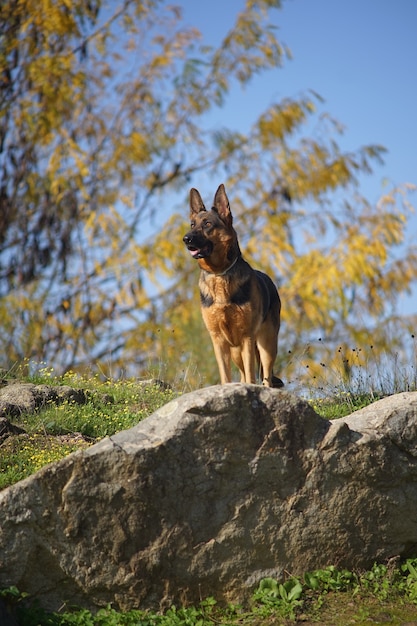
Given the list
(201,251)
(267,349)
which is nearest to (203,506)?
(201,251)

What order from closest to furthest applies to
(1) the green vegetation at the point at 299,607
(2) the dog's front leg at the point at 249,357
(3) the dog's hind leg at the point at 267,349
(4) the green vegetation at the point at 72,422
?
(1) the green vegetation at the point at 299,607
(4) the green vegetation at the point at 72,422
(2) the dog's front leg at the point at 249,357
(3) the dog's hind leg at the point at 267,349

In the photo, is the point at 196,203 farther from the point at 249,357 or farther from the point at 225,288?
the point at 249,357

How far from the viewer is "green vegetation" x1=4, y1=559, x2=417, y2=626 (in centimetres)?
586

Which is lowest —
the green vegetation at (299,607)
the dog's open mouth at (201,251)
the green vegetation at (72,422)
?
the green vegetation at (299,607)

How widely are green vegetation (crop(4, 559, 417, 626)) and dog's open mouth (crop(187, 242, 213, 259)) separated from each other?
9.30 ft

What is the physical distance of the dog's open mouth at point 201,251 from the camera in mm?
7461

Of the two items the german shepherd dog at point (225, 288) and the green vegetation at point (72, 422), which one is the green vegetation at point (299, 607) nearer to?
the green vegetation at point (72, 422)

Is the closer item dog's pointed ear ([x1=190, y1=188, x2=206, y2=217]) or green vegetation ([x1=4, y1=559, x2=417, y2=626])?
green vegetation ([x1=4, y1=559, x2=417, y2=626])

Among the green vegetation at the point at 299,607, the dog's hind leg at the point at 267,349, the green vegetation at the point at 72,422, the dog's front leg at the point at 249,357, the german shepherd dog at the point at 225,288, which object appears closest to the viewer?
the green vegetation at the point at 299,607

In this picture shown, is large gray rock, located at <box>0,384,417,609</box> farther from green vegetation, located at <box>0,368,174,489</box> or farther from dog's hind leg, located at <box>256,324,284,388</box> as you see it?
dog's hind leg, located at <box>256,324,284,388</box>

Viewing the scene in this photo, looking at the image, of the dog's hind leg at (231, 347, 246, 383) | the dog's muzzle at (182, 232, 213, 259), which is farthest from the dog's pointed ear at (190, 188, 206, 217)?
the dog's hind leg at (231, 347, 246, 383)

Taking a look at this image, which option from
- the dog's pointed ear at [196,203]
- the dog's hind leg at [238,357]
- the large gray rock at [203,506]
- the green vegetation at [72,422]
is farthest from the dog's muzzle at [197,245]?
the green vegetation at [72,422]

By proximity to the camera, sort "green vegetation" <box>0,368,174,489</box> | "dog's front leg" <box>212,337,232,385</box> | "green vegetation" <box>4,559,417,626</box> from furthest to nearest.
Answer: "dog's front leg" <box>212,337,232,385</box> < "green vegetation" <box>0,368,174,489</box> < "green vegetation" <box>4,559,417,626</box>

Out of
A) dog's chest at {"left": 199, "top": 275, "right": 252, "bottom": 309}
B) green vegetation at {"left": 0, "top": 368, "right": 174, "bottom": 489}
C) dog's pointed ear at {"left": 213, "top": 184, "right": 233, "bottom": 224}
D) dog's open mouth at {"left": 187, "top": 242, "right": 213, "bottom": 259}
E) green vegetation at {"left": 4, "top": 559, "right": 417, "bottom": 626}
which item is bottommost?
green vegetation at {"left": 4, "top": 559, "right": 417, "bottom": 626}
